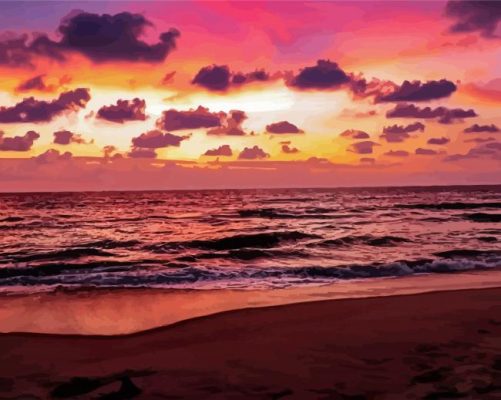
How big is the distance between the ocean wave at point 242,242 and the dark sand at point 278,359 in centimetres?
1735

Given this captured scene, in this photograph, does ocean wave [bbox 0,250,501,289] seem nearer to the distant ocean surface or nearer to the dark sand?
the distant ocean surface

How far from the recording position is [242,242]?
30875 millimetres

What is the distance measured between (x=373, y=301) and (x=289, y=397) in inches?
248

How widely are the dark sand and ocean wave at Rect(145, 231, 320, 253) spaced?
56.9 feet

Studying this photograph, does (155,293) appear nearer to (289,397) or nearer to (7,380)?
(7,380)

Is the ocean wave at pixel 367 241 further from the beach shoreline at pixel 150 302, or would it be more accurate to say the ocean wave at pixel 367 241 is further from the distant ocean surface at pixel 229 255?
the beach shoreline at pixel 150 302

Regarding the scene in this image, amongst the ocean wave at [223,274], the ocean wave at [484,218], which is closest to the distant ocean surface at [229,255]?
the ocean wave at [223,274]

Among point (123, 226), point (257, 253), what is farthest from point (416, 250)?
point (123, 226)

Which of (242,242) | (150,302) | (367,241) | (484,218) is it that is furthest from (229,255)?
(484,218)

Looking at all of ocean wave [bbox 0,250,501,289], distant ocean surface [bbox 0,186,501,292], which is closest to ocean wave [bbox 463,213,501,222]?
distant ocean surface [bbox 0,186,501,292]

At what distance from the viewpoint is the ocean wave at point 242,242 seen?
27.9 metres

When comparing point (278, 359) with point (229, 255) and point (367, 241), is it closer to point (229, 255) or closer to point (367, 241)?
point (229, 255)

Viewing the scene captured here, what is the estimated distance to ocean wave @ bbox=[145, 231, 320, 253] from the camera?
2788 cm

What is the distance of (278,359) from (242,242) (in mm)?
23364
